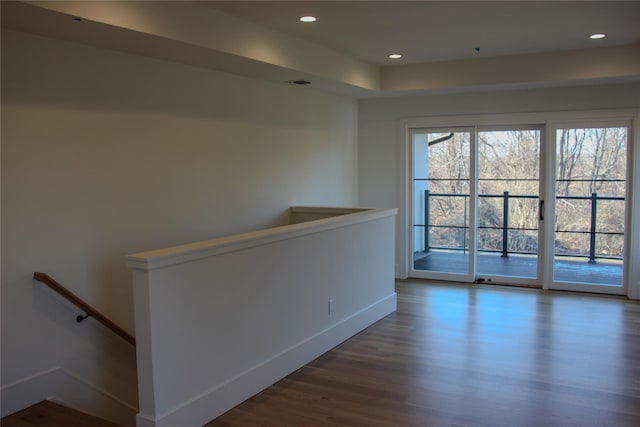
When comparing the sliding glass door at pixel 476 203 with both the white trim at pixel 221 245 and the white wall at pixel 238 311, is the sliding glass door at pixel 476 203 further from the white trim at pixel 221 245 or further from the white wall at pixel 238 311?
the white trim at pixel 221 245

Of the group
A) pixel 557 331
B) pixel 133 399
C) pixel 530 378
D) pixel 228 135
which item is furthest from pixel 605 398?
pixel 228 135

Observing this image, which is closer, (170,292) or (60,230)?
(170,292)

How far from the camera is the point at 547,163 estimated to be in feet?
20.4

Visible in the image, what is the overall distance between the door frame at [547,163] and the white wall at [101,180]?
90.2 inches

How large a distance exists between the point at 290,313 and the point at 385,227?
1.78 m

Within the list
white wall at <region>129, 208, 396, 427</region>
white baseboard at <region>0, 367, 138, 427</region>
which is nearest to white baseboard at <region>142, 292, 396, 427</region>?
white wall at <region>129, 208, 396, 427</region>

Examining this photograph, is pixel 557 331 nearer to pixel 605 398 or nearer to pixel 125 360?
pixel 605 398

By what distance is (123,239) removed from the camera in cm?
396

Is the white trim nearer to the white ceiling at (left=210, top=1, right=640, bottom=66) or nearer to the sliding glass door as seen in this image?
the white ceiling at (left=210, top=1, right=640, bottom=66)

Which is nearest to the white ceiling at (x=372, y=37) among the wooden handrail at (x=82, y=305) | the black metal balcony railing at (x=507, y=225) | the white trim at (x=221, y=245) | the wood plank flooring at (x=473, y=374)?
the black metal balcony railing at (x=507, y=225)

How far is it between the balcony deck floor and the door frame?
0.13 metres

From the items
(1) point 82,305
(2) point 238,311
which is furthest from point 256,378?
(1) point 82,305

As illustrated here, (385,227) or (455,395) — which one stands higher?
(385,227)

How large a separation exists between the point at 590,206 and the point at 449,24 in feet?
9.97
